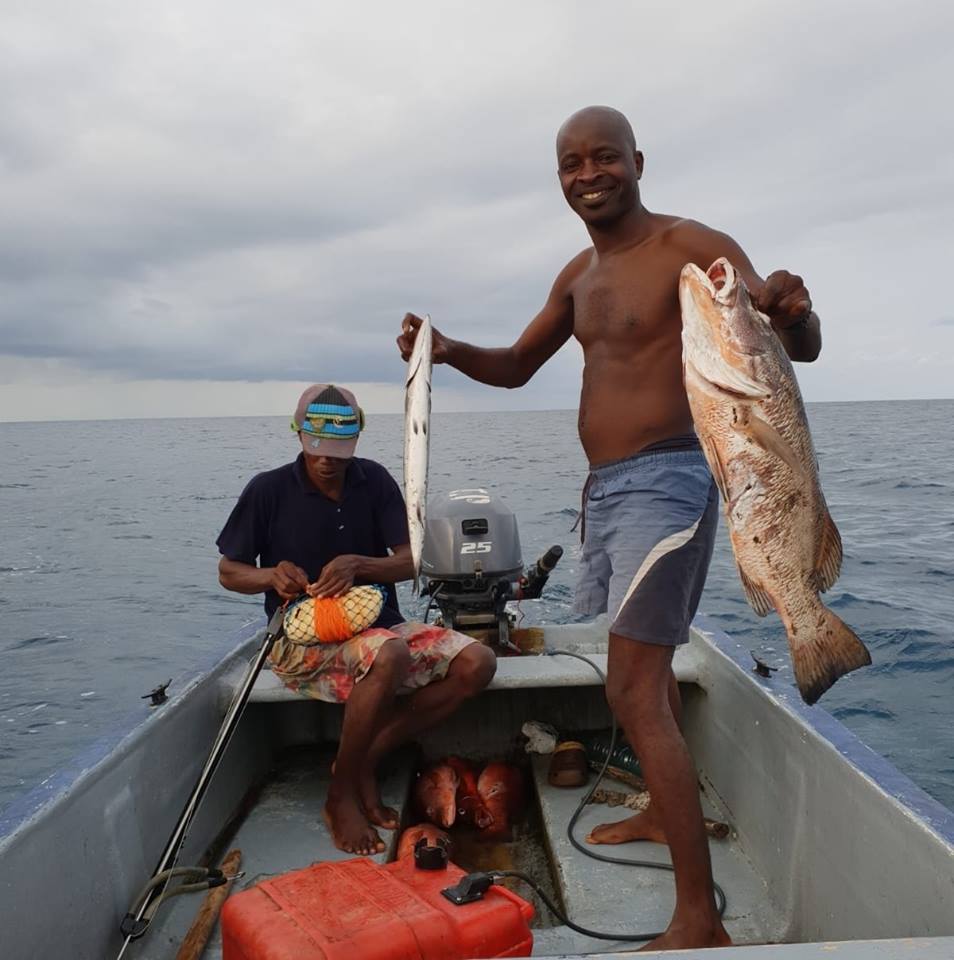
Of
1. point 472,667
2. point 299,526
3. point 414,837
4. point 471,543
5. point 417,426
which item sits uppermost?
point 417,426

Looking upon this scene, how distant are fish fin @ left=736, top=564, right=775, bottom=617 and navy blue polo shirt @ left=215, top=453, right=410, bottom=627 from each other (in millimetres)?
2092

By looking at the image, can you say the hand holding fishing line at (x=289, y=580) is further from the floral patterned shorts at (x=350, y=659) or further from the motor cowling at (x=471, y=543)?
the motor cowling at (x=471, y=543)

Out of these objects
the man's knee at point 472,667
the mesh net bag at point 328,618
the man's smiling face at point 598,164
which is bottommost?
the man's knee at point 472,667

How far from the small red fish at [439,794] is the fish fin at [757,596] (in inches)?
86.0

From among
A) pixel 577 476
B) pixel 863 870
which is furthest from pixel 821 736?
pixel 577 476

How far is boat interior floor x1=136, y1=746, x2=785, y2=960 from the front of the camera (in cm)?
301

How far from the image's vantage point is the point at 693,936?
2.55m

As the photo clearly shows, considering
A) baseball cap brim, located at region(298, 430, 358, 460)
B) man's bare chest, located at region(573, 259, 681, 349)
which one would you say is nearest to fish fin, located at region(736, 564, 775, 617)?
man's bare chest, located at region(573, 259, 681, 349)

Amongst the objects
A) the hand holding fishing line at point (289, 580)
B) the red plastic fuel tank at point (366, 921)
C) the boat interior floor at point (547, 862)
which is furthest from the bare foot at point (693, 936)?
the hand holding fishing line at point (289, 580)

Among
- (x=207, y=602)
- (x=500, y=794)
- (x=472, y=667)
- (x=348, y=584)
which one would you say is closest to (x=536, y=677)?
(x=472, y=667)

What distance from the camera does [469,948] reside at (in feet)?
7.09

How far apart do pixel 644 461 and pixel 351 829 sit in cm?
204

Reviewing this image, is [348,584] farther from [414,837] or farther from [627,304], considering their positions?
[627,304]

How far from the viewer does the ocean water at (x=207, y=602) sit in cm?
790
